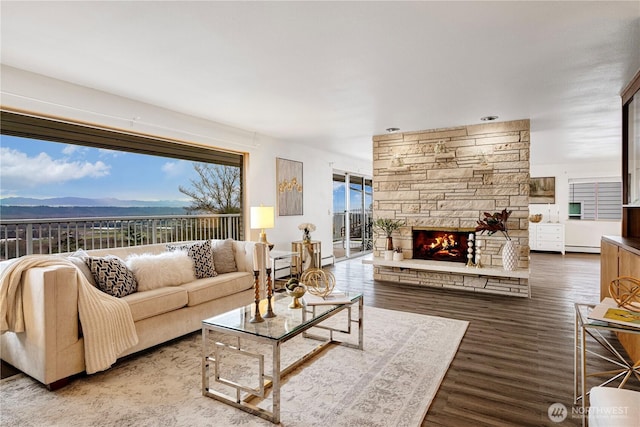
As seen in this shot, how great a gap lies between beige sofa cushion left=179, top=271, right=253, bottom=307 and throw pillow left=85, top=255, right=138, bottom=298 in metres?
0.49

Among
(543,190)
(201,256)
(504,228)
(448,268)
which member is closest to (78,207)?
(201,256)

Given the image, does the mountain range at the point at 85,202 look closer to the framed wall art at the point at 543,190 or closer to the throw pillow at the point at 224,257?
the throw pillow at the point at 224,257

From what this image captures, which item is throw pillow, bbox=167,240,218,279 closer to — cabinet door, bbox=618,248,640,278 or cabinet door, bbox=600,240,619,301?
cabinet door, bbox=618,248,640,278

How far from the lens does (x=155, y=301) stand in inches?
118

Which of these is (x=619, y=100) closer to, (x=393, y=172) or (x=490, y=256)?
(x=490, y=256)

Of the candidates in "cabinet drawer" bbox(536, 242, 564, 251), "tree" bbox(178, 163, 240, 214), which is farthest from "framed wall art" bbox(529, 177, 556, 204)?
"tree" bbox(178, 163, 240, 214)

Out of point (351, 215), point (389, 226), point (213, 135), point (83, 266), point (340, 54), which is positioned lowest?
point (83, 266)

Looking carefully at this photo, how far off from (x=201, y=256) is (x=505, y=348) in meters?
3.07

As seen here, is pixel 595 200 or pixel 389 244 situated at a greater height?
pixel 595 200

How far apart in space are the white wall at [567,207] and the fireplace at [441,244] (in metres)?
5.62

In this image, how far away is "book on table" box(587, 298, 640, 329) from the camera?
5.92 ft

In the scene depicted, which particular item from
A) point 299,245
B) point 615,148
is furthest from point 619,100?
point 299,245

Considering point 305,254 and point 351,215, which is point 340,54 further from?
point 351,215

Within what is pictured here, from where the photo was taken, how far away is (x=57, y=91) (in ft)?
10.7
